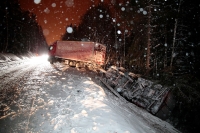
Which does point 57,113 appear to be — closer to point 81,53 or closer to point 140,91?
point 140,91

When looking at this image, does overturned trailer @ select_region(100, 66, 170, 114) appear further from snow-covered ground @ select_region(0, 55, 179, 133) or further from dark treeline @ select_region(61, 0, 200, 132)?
snow-covered ground @ select_region(0, 55, 179, 133)

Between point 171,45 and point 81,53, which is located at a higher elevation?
point 171,45

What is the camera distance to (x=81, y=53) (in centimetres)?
1947

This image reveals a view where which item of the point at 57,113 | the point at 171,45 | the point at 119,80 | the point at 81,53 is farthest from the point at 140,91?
the point at 81,53

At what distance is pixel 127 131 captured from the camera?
187 inches

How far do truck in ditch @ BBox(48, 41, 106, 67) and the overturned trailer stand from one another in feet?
19.3

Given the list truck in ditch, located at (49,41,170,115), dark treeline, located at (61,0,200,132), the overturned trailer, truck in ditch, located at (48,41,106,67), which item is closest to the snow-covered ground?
the overturned trailer

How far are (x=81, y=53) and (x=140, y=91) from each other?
10.7 meters

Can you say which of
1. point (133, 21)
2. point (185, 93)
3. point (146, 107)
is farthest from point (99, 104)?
point (133, 21)

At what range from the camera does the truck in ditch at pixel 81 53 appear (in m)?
18.6

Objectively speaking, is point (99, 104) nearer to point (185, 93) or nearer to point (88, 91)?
point (88, 91)

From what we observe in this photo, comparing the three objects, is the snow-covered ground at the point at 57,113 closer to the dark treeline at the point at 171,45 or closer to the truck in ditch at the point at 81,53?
the dark treeline at the point at 171,45

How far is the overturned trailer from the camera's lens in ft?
33.1

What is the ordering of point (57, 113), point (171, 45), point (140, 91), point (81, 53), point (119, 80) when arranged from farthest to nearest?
point (81, 53), point (171, 45), point (119, 80), point (140, 91), point (57, 113)
